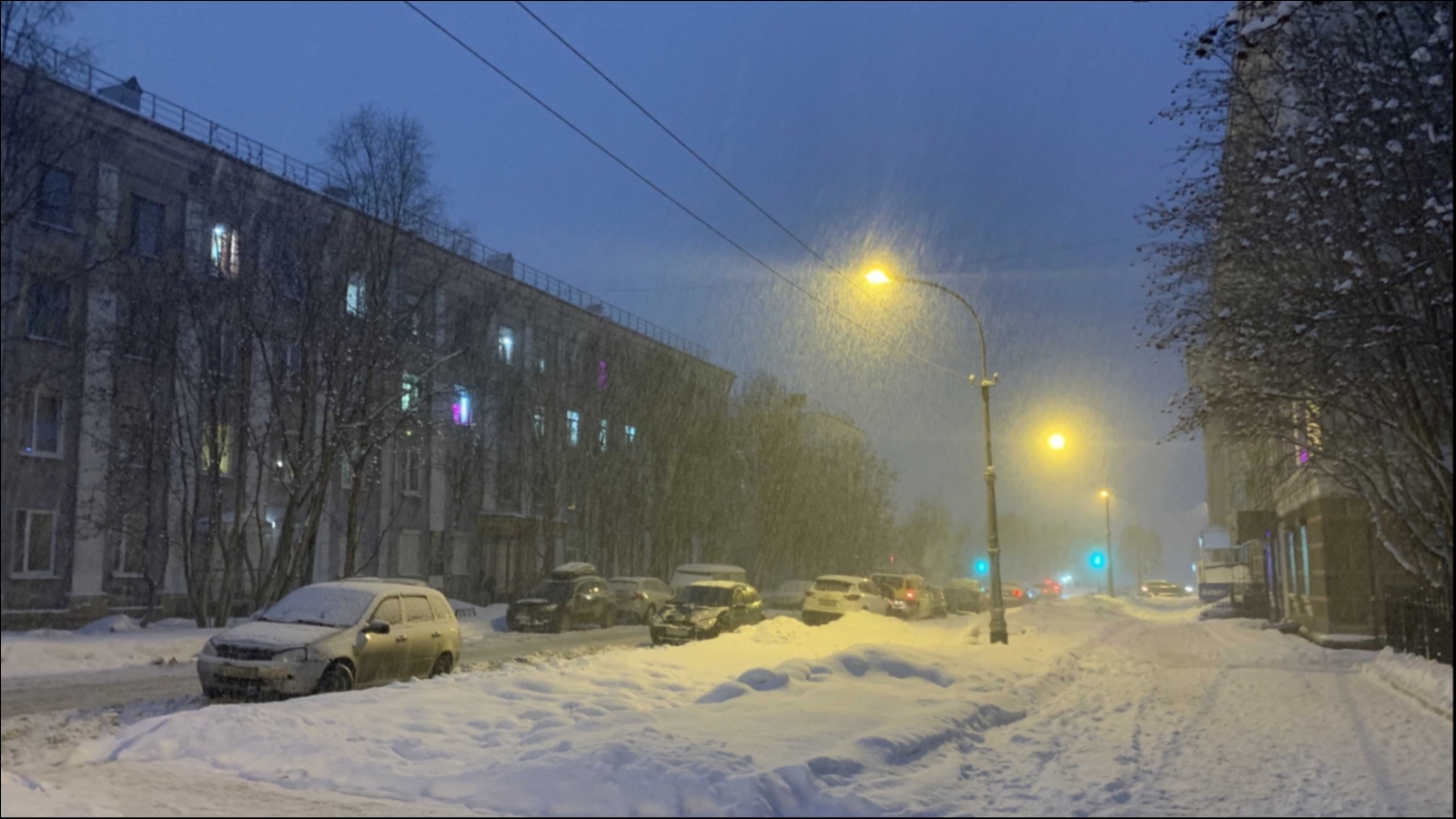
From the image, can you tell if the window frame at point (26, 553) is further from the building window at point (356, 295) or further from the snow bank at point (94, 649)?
the building window at point (356, 295)

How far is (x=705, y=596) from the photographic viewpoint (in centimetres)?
2683

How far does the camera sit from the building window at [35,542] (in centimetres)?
2595

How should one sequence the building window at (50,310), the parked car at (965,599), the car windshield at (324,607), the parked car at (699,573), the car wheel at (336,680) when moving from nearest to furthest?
the car wheel at (336,680) < the car windshield at (324,607) < the building window at (50,310) < the parked car at (699,573) < the parked car at (965,599)

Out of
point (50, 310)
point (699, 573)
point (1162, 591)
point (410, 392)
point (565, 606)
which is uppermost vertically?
point (50, 310)

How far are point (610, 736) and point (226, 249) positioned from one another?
20.0 m

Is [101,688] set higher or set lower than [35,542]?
lower

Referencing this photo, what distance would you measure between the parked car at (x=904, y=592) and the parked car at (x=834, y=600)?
4.14 metres

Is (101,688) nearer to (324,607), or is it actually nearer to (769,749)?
(324,607)

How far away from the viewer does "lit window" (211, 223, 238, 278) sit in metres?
25.1

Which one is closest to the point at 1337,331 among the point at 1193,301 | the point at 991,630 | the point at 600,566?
the point at 1193,301

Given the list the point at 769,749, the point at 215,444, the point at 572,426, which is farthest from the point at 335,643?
the point at 572,426

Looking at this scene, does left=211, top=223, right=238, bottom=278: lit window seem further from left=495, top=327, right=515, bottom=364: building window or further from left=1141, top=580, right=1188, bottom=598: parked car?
left=1141, top=580, right=1188, bottom=598: parked car

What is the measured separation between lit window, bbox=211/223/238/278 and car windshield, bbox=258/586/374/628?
13.0 meters

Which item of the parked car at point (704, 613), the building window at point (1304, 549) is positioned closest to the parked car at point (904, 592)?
the parked car at point (704, 613)
